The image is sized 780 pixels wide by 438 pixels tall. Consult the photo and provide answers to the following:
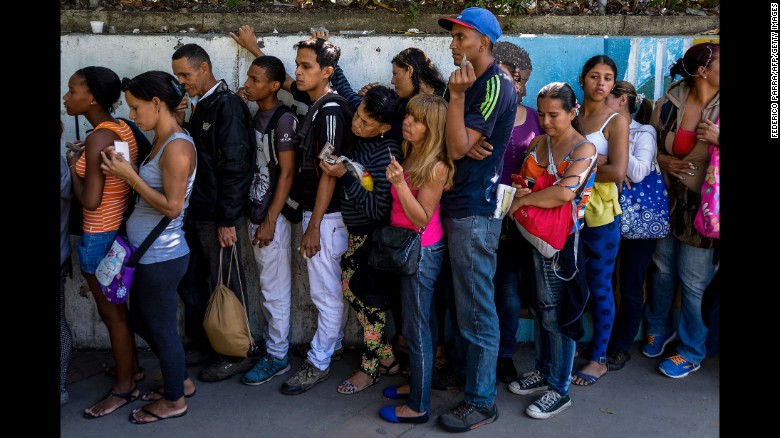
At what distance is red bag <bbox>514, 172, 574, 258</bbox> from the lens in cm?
383

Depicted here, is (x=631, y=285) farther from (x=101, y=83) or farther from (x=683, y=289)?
(x=101, y=83)

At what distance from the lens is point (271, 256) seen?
4449 mm

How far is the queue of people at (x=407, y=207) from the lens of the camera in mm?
3666

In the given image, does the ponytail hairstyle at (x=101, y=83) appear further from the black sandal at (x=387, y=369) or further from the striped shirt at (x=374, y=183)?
the black sandal at (x=387, y=369)

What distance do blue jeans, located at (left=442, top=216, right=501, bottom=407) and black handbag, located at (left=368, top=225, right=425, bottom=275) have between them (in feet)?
0.67

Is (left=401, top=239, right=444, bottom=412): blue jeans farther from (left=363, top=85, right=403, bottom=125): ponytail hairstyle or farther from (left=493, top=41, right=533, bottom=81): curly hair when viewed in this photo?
(left=493, top=41, right=533, bottom=81): curly hair

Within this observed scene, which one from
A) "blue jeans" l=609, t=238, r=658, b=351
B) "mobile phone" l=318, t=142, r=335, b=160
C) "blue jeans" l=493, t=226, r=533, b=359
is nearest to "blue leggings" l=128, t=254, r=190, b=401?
"mobile phone" l=318, t=142, r=335, b=160

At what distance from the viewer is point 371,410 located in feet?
13.6

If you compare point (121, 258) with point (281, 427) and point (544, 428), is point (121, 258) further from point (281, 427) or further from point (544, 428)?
point (544, 428)

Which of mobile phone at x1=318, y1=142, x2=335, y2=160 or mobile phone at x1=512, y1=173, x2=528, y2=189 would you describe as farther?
mobile phone at x1=512, y1=173, x2=528, y2=189

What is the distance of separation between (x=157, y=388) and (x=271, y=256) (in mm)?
1056
